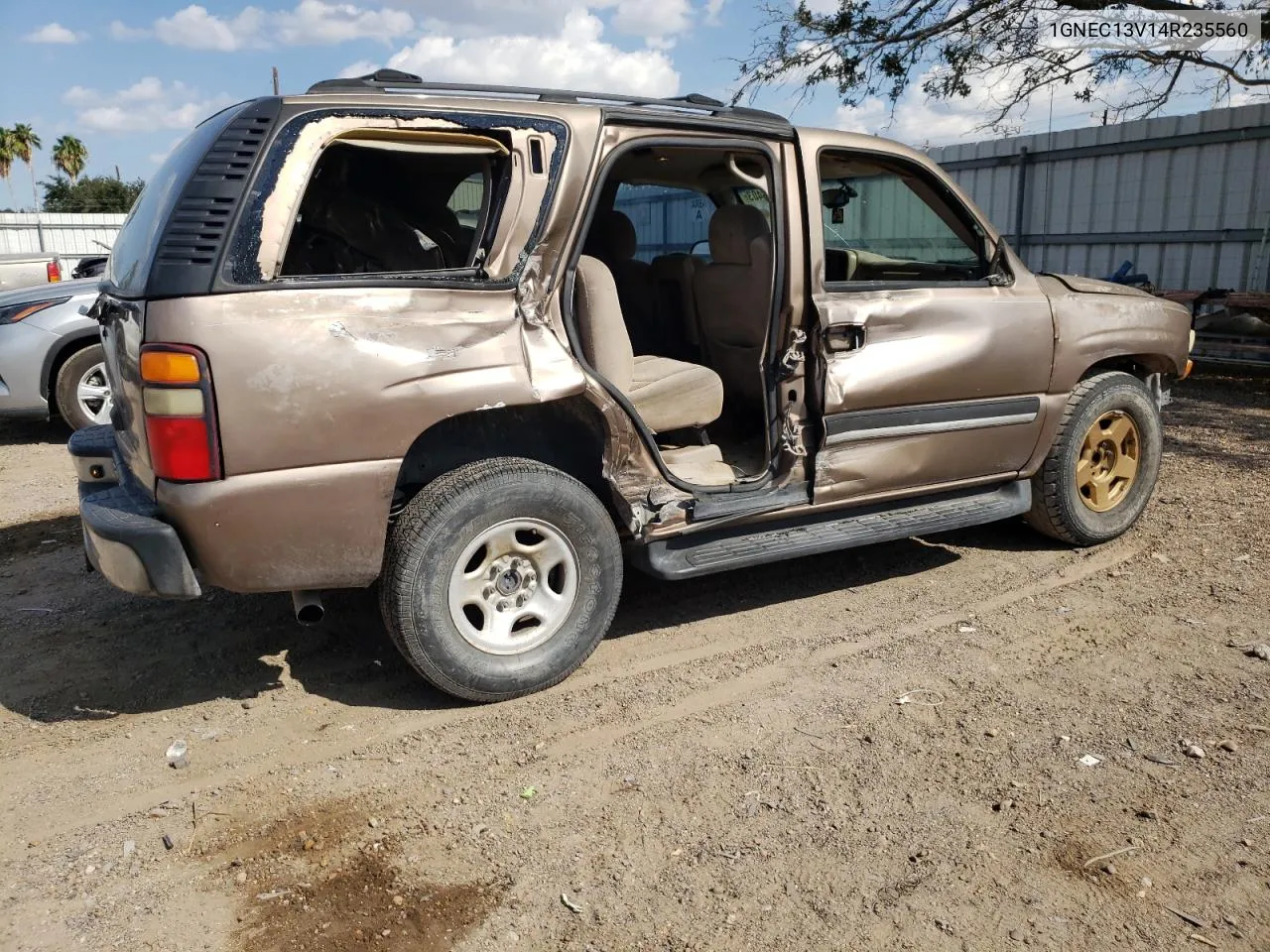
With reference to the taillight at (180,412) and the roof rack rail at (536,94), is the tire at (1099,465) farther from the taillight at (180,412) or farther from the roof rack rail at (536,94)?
the taillight at (180,412)

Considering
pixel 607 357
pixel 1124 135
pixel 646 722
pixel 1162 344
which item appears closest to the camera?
pixel 646 722

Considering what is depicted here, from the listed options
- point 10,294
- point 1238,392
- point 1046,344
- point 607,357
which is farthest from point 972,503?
point 10,294

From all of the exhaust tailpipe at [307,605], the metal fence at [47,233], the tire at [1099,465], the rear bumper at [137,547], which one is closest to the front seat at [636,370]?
the exhaust tailpipe at [307,605]

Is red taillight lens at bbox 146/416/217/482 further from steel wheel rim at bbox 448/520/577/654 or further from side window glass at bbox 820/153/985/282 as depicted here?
side window glass at bbox 820/153/985/282

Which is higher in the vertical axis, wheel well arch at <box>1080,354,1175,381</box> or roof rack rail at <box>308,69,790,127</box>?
roof rack rail at <box>308,69,790,127</box>

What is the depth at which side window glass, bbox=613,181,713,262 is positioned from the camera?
5246 millimetres

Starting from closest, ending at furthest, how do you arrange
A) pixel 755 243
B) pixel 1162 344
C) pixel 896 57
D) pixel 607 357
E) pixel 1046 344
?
pixel 607 357
pixel 755 243
pixel 1046 344
pixel 1162 344
pixel 896 57

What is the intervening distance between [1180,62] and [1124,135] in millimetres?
1971

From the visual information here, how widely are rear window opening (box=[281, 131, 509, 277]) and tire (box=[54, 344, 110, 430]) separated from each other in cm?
513

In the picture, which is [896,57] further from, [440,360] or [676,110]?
[440,360]

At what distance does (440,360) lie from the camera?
3.36 meters

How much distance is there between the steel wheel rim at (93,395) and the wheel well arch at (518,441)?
542 cm

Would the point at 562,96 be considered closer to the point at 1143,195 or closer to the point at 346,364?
the point at 346,364

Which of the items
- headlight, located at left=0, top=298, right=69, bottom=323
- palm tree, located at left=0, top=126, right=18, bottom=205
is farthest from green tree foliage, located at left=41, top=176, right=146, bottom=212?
headlight, located at left=0, top=298, right=69, bottom=323
